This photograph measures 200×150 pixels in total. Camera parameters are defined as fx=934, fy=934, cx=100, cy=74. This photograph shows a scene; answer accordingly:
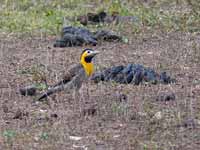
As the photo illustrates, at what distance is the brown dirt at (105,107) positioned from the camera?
8.99 metres

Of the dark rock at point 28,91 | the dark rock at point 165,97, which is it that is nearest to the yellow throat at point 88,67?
the dark rock at point 28,91

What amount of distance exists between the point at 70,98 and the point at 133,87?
0.85 metres

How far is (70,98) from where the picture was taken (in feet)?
35.3

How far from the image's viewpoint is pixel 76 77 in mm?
10961

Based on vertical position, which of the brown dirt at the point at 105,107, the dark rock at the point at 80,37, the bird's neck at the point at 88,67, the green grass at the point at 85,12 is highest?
the green grass at the point at 85,12

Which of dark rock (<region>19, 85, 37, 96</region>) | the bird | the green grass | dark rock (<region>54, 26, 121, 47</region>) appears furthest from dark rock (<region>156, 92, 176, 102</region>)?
the green grass

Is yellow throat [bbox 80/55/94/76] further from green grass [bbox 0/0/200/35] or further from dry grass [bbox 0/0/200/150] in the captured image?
green grass [bbox 0/0/200/35]

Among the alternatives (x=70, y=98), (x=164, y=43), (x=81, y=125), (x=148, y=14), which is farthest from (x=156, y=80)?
(x=148, y=14)

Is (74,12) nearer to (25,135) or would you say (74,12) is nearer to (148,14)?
(148,14)

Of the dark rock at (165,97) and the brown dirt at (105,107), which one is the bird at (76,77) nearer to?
the brown dirt at (105,107)

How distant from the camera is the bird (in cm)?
1069

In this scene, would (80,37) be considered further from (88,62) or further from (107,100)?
(107,100)

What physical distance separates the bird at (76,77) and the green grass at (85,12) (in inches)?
150

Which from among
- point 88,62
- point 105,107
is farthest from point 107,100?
point 88,62
